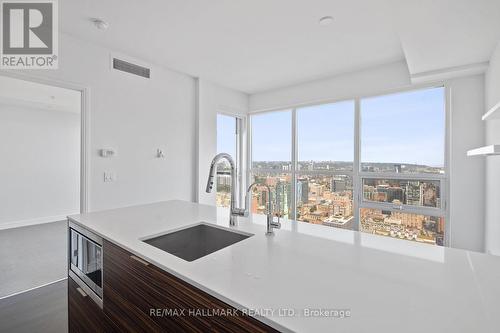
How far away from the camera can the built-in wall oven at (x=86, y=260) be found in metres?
1.35

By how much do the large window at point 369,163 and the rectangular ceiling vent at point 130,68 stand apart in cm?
236

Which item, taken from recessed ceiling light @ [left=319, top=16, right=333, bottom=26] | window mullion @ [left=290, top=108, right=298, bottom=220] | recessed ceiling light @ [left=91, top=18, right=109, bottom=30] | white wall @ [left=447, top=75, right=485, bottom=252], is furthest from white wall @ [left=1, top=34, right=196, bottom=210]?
white wall @ [left=447, top=75, right=485, bottom=252]

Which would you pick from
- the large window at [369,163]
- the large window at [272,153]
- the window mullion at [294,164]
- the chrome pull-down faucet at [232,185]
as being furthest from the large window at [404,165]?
the chrome pull-down faucet at [232,185]

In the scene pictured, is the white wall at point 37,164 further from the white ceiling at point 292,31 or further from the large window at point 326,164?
the large window at point 326,164

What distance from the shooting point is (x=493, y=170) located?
2.28 meters

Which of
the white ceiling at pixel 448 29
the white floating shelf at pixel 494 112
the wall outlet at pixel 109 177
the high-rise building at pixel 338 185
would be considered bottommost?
the high-rise building at pixel 338 185

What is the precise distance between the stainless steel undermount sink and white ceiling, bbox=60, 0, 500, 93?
1.86 meters

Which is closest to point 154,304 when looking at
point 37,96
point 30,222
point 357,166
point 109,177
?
point 109,177

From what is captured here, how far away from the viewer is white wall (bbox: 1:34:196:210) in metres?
2.70

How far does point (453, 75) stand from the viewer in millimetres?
2680

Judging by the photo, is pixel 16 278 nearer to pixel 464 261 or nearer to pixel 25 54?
pixel 25 54

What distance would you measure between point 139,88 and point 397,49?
3.25 meters

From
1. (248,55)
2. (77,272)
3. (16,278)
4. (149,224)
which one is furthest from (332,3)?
(16,278)

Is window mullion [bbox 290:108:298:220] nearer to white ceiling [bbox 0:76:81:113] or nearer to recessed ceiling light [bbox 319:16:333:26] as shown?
recessed ceiling light [bbox 319:16:333:26]
